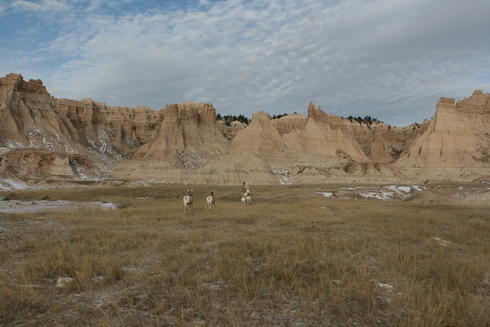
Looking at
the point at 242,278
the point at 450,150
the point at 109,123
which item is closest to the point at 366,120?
the point at 450,150

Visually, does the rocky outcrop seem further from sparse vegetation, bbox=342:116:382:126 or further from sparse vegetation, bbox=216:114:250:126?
sparse vegetation, bbox=342:116:382:126

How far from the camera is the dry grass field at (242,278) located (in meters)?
5.06

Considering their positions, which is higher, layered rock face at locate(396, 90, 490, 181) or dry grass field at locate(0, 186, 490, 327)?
layered rock face at locate(396, 90, 490, 181)

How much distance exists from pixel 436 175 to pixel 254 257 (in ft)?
304

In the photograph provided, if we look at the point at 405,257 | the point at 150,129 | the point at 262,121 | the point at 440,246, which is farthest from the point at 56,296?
the point at 150,129

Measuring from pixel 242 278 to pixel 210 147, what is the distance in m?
88.0

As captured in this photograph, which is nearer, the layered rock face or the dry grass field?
the dry grass field

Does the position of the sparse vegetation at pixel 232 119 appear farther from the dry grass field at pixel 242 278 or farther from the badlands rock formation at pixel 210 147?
the dry grass field at pixel 242 278

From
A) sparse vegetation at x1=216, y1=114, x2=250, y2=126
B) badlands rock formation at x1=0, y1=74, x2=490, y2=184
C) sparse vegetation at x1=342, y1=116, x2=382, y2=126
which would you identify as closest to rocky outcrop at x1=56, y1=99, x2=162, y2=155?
badlands rock formation at x1=0, y1=74, x2=490, y2=184

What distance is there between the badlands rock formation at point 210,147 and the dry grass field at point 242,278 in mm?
62252

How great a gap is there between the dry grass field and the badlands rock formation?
2451 inches

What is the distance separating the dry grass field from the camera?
506 cm

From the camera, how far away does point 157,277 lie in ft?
22.3

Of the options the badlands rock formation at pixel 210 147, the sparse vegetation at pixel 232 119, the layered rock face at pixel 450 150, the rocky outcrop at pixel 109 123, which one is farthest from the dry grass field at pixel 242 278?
the sparse vegetation at pixel 232 119
